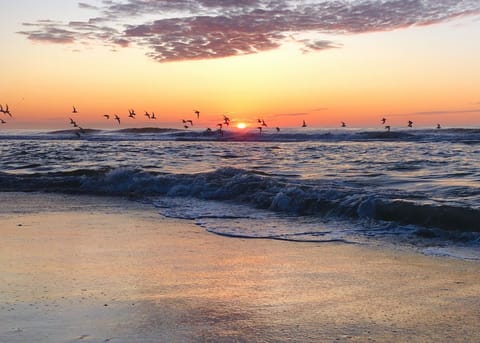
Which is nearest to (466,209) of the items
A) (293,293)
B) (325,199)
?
(325,199)

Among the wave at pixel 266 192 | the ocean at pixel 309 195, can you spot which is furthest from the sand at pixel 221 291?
the wave at pixel 266 192

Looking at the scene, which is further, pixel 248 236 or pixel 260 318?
pixel 248 236

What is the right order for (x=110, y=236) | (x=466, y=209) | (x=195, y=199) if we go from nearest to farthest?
(x=110, y=236) < (x=466, y=209) < (x=195, y=199)

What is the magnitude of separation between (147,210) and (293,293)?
6.34 metres

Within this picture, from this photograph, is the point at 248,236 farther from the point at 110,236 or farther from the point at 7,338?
the point at 7,338

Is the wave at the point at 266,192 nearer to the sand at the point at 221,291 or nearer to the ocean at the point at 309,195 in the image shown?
the ocean at the point at 309,195

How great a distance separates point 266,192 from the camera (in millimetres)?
11422

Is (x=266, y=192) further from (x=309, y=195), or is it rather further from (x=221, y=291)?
(x=221, y=291)

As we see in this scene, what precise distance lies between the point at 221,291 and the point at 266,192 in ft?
21.6

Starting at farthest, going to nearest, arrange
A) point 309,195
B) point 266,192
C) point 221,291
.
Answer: point 266,192 < point 309,195 < point 221,291

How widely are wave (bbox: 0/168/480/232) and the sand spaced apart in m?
2.08

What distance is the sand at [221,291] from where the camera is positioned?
382 cm

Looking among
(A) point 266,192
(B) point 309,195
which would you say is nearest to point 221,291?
(B) point 309,195

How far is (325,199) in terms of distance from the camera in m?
10.1
